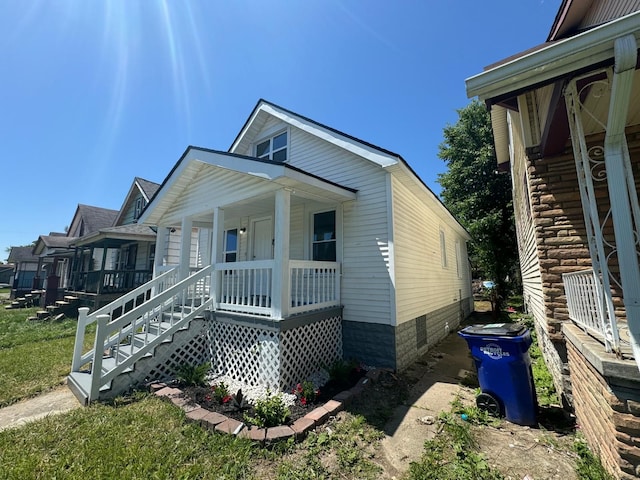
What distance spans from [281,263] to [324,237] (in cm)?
210

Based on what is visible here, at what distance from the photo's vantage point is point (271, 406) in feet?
11.8

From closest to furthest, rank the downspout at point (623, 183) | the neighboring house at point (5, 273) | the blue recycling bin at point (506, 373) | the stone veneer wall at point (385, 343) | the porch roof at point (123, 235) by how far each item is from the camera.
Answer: the downspout at point (623, 183) → the blue recycling bin at point (506, 373) → the stone veneer wall at point (385, 343) → the porch roof at point (123, 235) → the neighboring house at point (5, 273)

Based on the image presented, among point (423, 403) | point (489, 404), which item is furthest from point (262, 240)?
point (489, 404)

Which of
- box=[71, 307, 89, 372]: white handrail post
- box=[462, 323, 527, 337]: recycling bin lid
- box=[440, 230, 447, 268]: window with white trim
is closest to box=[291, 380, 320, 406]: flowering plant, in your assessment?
box=[462, 323, 527, 337]: recycling bin lid

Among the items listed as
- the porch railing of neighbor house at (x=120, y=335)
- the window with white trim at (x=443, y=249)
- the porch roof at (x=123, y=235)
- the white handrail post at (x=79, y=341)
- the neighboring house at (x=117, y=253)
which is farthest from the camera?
the neighboring house at (x=117, y=253)

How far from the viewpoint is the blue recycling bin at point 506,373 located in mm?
3461

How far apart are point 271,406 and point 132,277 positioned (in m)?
12.5

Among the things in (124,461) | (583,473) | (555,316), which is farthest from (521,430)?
(124,461)

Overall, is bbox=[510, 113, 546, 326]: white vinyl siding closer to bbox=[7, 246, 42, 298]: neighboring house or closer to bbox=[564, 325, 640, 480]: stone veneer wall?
bbox=[564, 325, 640, 480]: stone veneer wall

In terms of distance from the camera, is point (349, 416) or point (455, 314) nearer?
point (349, 416)

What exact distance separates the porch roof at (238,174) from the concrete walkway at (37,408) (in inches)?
174

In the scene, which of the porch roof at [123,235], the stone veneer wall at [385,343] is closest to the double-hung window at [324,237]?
the stone veneer wall at [385,343]

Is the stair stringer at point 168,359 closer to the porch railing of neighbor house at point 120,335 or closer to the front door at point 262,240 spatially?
the porch railing of neighbor house at point 120,335

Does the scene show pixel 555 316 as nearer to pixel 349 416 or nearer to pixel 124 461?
pixel 349 416
